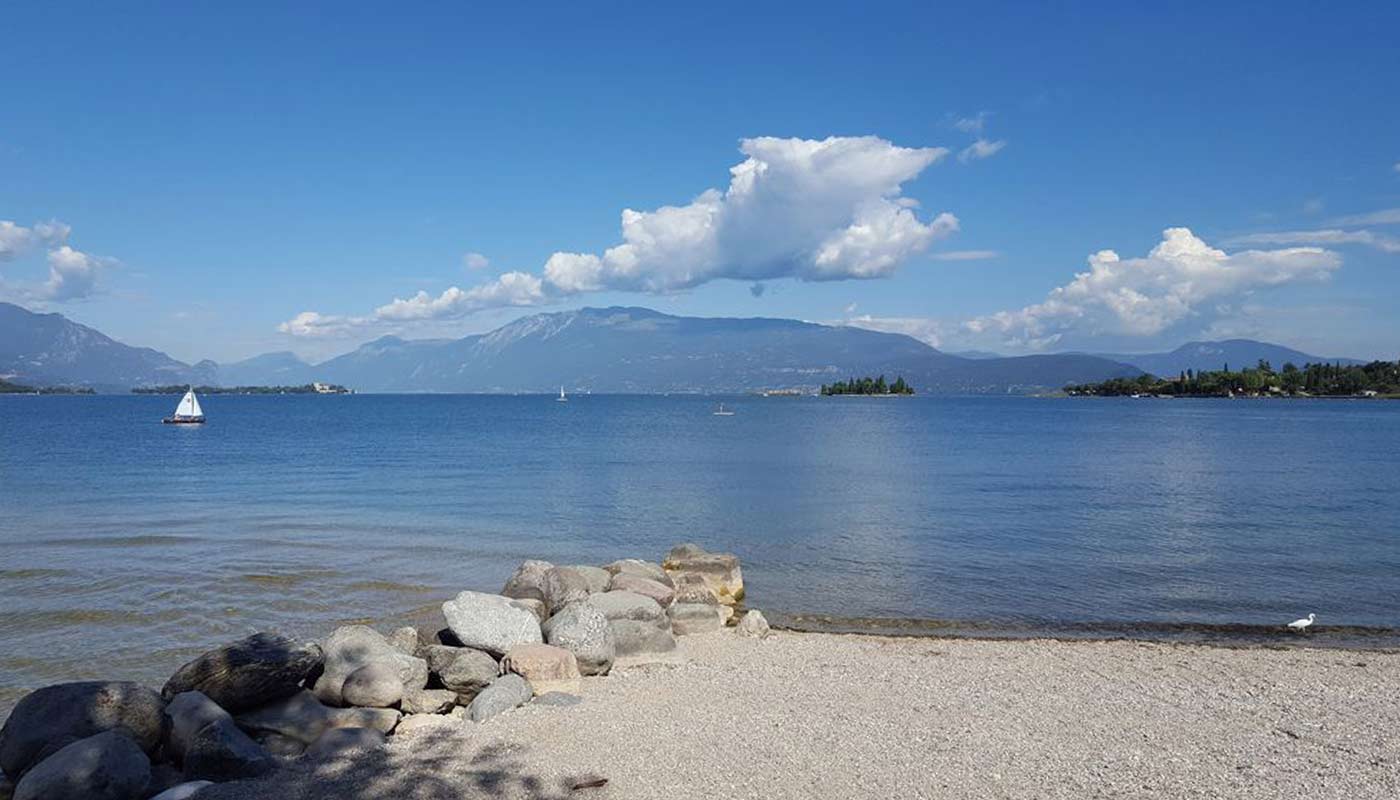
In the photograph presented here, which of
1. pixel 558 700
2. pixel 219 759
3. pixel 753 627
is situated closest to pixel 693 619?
pixel 753 627

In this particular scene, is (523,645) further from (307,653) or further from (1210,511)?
(1210,511)

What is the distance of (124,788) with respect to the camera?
885cm

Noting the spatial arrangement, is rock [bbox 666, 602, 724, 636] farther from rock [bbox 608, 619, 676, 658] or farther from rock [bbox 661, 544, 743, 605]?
rock [bbox 661, 544, 743, 605]

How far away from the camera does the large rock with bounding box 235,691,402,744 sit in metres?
11.0

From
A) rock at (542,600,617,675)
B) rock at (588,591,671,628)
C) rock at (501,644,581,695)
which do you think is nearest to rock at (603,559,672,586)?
rock at (588,591,671,628)

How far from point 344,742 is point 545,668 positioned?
3.08 m

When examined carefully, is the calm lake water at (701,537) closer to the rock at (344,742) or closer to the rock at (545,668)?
the rock at (344,742)

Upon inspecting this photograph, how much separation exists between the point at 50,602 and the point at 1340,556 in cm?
3135

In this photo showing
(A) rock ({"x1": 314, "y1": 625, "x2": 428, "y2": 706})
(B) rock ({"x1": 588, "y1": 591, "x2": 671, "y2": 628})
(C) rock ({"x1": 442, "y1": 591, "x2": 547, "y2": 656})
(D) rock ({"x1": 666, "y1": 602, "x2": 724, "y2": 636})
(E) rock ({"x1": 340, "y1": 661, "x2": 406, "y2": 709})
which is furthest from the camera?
(D) rock ({"x1": 666, "y1": 602, "x2": 724, "y2": 636})

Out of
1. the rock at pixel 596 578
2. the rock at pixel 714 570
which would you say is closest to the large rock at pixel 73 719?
the rock at pixel 596 578

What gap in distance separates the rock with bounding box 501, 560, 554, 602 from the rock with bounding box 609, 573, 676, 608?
1394mm

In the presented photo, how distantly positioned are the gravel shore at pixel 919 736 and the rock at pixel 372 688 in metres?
1.06

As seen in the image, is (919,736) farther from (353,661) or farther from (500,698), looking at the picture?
(353,661)

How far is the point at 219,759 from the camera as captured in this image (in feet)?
31.1
